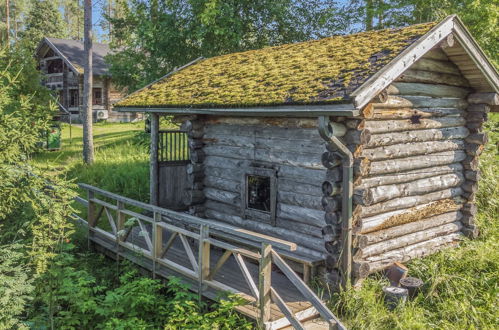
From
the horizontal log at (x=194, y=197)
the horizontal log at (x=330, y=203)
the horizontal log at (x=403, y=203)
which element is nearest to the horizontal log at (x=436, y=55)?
the horizontal log at (x=403, y=203)

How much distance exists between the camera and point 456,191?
9.18 metres

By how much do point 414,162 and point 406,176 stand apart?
13.3 inches

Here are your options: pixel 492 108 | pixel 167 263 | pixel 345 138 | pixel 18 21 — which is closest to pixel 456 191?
pixel 492 108

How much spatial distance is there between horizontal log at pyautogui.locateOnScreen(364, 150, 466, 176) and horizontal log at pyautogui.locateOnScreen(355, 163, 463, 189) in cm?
8

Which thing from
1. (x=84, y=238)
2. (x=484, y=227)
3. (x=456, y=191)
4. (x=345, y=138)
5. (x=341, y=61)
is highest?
(x=341, y=61)

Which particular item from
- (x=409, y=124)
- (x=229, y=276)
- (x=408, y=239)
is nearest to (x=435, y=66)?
(x=409, y=124)

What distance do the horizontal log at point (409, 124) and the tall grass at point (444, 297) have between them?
235cm

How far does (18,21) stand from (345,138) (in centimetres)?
5988

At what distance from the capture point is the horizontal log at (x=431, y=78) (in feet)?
26.0

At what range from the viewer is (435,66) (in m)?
8.41

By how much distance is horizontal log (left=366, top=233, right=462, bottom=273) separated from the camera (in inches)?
305

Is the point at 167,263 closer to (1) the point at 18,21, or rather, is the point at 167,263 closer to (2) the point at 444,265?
(2) the point at 444,265

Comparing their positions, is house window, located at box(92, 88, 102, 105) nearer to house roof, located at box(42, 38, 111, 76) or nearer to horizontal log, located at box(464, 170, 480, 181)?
house roof, located at box(42, 38, 111, 76)

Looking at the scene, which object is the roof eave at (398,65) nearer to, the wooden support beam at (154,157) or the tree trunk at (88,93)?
the wooden support beam at (154,157)
